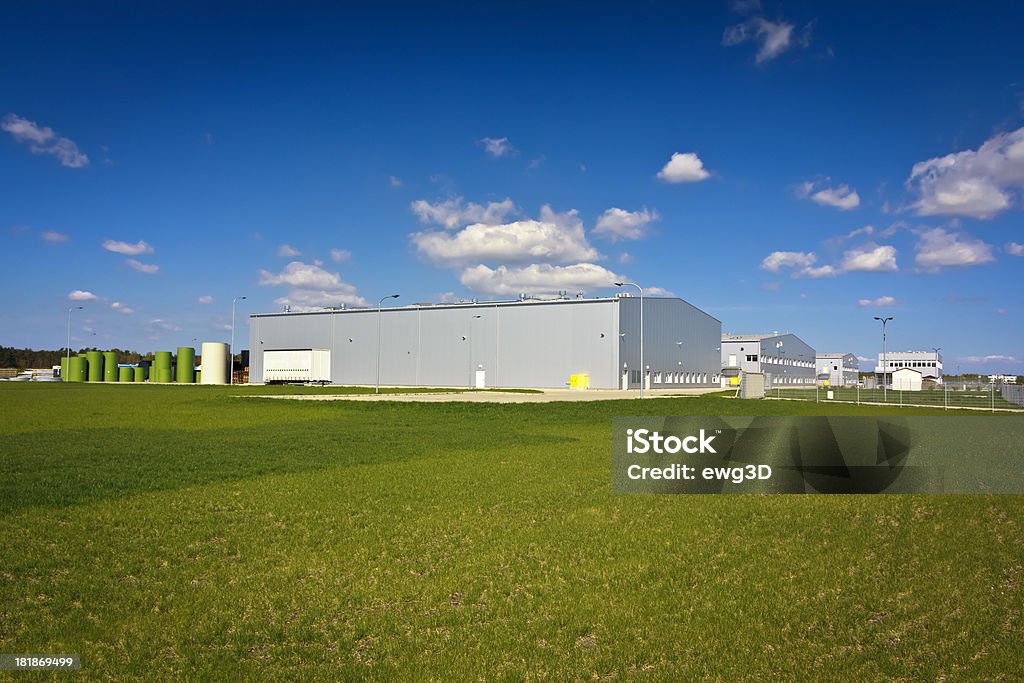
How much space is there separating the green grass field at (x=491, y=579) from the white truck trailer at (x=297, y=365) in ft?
254

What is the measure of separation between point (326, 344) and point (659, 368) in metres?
40.4

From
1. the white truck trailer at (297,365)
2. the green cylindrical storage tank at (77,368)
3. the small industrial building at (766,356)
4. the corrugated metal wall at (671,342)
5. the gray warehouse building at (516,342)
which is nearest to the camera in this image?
the gray warehouse building at (516,342)

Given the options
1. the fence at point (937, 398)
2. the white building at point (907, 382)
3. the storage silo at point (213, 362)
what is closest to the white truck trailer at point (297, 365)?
the storage silo at point (213, 362)

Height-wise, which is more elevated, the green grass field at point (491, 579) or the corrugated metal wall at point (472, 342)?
the corrugated metal wall at point (472, 342)

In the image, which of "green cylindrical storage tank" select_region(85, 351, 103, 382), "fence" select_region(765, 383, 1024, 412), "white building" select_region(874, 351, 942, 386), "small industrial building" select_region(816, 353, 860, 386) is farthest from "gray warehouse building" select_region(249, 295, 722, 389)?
"white building" select_region(874, 351, 942, 386)

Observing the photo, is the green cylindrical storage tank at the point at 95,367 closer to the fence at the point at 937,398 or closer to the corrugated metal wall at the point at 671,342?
the corrugated metal wall at the point at 671,342

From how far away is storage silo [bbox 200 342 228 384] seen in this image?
99250 mm

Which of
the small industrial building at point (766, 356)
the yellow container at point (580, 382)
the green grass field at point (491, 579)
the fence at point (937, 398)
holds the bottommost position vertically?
the green grass field at point (491, 579)

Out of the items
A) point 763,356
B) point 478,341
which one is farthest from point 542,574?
point 763,356

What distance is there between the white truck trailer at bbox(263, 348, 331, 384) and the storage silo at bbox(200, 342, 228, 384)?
681 cm

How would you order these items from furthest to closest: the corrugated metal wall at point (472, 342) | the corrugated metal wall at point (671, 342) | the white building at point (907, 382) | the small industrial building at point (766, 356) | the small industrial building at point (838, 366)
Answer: the small industrial building at point (838, 366)
the small industrial building at point (766, 356)
the white building at point (907, 382)
the corrugated metal wall at point (671, 342)
the corrugated metal wall at point (472, 342)

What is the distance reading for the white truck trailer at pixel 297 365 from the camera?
300 feet

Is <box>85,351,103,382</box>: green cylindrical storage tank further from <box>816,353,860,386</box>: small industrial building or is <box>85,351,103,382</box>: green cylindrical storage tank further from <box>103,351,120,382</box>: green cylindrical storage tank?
<box>816,353,860,386</box>: small industrial building

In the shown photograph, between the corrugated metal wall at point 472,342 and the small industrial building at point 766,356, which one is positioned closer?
the corrugated metal wall at point 472,342
